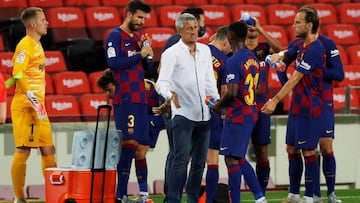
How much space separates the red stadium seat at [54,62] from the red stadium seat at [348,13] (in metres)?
4.94

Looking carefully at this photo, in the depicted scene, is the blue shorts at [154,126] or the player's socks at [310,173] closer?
the player's socks at [310,173]

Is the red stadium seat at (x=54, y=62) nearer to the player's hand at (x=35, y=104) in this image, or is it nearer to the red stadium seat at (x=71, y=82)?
the red stadium seat at (x=71, y=82)

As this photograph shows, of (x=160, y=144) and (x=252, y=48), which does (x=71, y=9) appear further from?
(x=252, y=48)

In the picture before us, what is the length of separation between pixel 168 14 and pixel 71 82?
2569mm

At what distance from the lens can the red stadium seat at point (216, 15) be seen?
19.8 metres

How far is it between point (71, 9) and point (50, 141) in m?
5.58

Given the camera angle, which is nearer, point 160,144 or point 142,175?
point 142,175

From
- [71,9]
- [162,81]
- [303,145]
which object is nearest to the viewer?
[162,81]

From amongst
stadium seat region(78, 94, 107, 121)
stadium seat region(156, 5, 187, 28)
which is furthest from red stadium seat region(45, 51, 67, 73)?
stadium seat region(156, 5, 187, 28)

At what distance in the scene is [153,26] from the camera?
1945 cm

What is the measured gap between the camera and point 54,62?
18062mm

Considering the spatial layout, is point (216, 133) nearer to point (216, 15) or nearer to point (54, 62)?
point (54, 62)

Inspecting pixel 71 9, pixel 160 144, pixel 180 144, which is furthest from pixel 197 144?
pixel 71 9

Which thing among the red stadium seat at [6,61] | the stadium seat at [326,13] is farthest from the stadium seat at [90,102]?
the stadium seat at [326,13]
